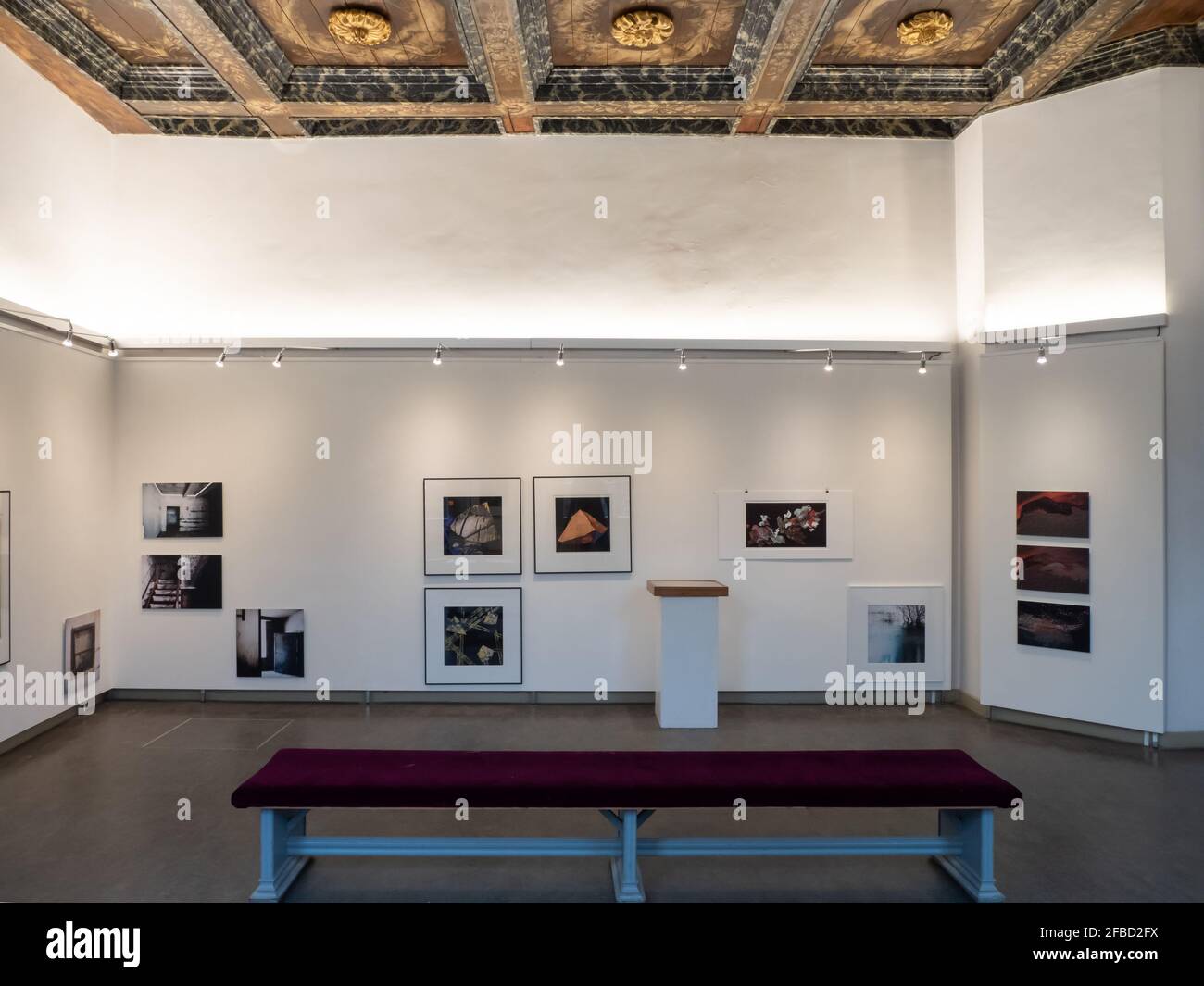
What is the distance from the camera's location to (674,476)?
8.23m

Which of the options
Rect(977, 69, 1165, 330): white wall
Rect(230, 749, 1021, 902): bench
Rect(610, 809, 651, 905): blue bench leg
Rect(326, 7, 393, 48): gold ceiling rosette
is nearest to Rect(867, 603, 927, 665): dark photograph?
Rect(977, 69, 1165, 330): white wall

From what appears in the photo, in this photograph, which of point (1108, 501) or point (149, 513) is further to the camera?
point (149, 513)

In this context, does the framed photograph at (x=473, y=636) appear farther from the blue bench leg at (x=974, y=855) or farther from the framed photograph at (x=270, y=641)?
the blue bench leg at (x=974, y=855)

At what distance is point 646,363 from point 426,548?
3.37 m

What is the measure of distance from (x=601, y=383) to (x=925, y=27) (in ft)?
15.7

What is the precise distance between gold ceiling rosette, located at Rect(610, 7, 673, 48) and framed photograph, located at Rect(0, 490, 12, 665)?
290 inches

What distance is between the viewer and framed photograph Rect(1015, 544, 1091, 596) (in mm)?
7113

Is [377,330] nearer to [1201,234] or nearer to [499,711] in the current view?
[499,711]

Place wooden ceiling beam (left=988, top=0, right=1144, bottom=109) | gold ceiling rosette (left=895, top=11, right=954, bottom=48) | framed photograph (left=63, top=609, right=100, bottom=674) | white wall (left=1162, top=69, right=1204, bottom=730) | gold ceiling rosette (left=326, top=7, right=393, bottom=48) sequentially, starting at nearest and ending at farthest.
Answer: wooden ceiling beam (left=988, top=0, right=1144, bottom=109)
gold ceiling rosette (left=326, top=7, right=393, bottom=48)
gold ceiling rosette (left=895, top=11, right=954, bottom=48)
white wall (left=1162, top=69, right=1204, bottom=730)
framed photograph (left=63, top=609, right=100, bottom=674)

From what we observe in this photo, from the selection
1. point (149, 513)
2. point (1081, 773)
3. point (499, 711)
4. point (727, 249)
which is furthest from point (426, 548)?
point (1081, 773)

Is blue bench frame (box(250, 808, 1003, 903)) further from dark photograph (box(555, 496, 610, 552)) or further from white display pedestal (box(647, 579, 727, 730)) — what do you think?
dark photograph (box(555, 496, 610, 552))

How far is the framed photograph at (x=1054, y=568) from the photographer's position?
7.11m

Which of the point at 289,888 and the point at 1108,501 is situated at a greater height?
the point at 1108,501
